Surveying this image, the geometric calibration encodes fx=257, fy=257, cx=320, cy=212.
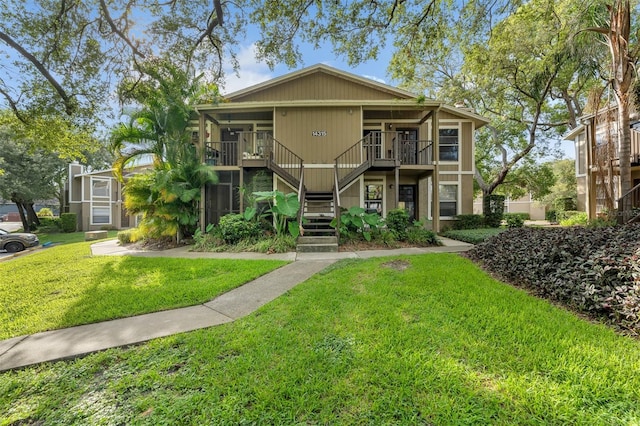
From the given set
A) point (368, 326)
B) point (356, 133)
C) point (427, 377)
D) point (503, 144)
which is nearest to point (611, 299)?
point (427, 377)

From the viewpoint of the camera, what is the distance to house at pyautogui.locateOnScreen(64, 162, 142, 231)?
62.7 ft

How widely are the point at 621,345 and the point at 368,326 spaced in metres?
2.44

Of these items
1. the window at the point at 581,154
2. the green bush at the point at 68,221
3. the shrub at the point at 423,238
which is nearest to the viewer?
the shrub at the point at 423,238

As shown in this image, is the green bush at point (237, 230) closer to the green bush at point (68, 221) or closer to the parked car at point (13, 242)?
the parked car at point (13, 242)

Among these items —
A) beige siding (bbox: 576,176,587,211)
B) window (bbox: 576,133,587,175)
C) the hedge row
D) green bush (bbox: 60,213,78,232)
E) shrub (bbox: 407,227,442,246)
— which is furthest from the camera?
green bush (bbox: 60,213,78,232)

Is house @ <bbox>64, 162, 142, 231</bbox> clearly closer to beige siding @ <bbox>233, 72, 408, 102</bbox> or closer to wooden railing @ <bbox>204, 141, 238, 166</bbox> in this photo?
wooden railing @ <bbox>204, 141, 238, 166</bbox>

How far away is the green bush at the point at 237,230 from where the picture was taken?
805 cm

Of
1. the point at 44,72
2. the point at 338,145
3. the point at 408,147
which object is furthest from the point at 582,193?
the point at 44,72

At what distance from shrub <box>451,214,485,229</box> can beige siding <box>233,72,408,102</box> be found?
6529mm

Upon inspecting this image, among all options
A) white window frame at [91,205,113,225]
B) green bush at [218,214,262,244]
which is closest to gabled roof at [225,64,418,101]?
green bush at [218,214,262,244]

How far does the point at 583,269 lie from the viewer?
352 centimetres

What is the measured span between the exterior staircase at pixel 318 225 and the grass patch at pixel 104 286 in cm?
160

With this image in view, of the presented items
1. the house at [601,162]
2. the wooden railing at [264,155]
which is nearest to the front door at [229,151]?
the wooden railing at [264,155]

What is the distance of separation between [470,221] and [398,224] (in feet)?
19.3
